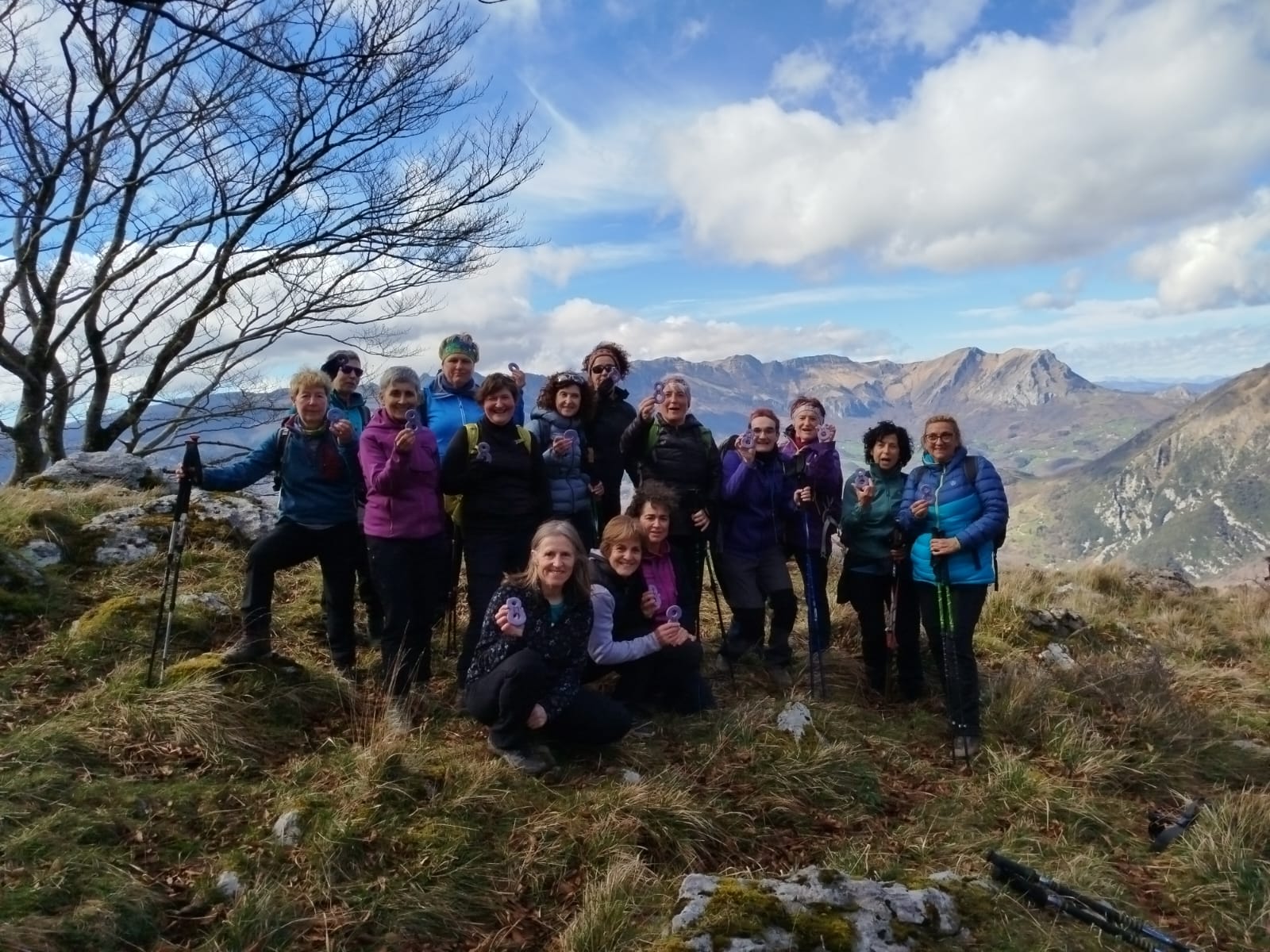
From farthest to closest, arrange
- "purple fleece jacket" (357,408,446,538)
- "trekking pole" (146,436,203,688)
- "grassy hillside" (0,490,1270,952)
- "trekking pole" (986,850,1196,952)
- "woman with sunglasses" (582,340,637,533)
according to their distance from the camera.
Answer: "woman with sunglasses" (582,340,637,533) < "trekking pole" (146,436,203,688) < "purple fleece jacket" (357,408,446,538) < "trekking pole" (986,850,1196,952) < "grassy hillside" (0,490,1270,952)

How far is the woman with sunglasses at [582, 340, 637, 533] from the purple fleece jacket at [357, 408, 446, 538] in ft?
5.62

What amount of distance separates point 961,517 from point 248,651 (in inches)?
228

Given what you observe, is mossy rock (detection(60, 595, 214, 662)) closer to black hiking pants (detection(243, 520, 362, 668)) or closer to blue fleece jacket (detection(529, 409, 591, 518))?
black hiking pants (detection(243, 520, 362, 668))

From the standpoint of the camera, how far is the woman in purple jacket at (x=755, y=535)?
22.5ft

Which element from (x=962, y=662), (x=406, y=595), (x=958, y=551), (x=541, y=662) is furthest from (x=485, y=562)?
(x=962, y=662)

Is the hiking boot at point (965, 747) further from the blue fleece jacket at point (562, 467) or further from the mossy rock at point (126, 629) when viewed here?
the mossy rock at point (126, 629)

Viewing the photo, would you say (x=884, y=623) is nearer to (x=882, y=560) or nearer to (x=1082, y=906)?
(x=882, y=560)

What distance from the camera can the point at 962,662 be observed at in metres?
6.34

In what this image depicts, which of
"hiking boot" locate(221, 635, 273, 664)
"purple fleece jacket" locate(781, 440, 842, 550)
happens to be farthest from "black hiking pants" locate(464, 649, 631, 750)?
"purple fleece jacket" locate(781, 440, 842, 550)

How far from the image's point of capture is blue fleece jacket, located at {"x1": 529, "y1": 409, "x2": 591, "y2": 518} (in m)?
6.22

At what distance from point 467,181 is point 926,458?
967 centimetres

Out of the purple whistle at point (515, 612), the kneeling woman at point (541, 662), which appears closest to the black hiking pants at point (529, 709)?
the kneeling woman at point (541, 662)

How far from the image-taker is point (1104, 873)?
460 centimetres

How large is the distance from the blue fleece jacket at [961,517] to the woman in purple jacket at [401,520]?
412 cm
